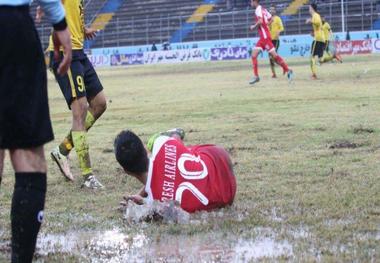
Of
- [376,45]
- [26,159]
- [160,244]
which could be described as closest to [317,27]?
[376,45]

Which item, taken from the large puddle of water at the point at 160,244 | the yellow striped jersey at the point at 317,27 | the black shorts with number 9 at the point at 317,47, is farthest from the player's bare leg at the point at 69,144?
the yellow striped jersey at the point at 317,27

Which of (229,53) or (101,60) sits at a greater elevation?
(229,53)

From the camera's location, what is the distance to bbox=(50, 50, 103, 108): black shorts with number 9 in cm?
674

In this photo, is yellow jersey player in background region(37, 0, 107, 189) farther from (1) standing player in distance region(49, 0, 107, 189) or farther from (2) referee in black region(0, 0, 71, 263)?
(2) referee in black region(0, 0, 71, 263)

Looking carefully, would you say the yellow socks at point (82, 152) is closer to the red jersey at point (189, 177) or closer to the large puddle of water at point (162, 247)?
the red jersey at point (189, 177)

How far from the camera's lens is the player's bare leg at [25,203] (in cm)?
365

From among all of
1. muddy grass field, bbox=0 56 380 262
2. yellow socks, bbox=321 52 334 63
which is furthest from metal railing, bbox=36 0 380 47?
muddy grass field, bbox=0 56 380 262

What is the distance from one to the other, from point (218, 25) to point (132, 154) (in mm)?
40571

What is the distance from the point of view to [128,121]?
12633 millimetres

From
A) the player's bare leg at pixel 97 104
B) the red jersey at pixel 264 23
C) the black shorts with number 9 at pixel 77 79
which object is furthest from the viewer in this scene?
the red jersey at pixel 264 23

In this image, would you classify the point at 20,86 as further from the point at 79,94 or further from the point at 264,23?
the point at 264,23

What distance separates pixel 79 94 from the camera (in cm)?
679

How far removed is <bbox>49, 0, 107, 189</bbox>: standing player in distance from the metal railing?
34.8 m

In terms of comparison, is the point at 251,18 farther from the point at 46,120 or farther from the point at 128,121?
the point at 46,120
